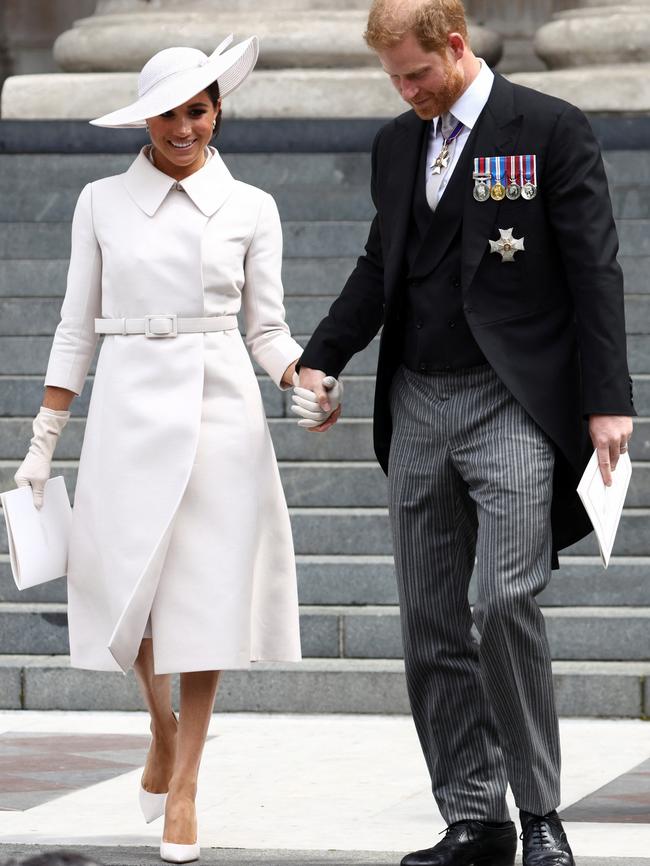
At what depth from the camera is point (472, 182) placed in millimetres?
4371

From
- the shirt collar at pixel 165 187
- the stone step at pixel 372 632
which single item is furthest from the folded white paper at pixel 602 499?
the stone step at pixel 372 632

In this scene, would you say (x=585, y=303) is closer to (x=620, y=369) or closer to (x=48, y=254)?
(x=620, y=369)

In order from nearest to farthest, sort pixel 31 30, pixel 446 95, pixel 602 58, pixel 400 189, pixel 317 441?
pixel 446 95 < pixel 400 189 < pixel 317 441 < pixel 602 58 < pixel 31 30

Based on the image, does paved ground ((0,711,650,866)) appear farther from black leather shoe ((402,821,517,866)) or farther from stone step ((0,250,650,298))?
stone step ((0,250,650,298))

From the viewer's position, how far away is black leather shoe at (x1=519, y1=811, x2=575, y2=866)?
4230 mm

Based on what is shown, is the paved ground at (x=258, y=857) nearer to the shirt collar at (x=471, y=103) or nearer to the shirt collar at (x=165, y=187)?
the shirt collar at (x=165, y=187)

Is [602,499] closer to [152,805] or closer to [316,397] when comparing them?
[316,397]

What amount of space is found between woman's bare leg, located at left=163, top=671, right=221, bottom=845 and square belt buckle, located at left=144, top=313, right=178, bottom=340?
0.83m

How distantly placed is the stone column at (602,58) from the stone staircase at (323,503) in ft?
4.02

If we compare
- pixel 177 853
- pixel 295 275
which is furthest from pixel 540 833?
pixel 295 275

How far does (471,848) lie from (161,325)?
→ 145cm

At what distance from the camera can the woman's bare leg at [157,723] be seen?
4.85 meters

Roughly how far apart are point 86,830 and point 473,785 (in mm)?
1032

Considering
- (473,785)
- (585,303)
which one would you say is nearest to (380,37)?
(585,303)
